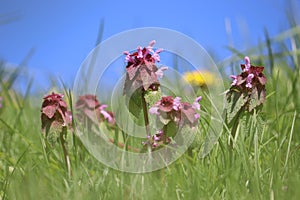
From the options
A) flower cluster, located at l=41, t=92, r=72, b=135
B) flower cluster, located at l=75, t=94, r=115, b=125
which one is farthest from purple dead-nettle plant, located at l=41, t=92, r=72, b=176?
flower cluster, located at l=75, t=94, r=115, b=125

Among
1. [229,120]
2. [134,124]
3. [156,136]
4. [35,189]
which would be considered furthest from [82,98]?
[35,189]

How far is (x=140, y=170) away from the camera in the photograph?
166 centimetres

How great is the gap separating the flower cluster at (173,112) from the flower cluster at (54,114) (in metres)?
0.39

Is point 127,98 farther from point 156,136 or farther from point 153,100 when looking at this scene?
point 156,136

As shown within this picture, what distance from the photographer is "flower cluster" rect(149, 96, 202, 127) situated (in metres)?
1.62

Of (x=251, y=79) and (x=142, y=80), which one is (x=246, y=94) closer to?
(x=251, y=79)

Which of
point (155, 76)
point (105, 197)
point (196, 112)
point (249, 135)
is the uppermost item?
point (155, 76)

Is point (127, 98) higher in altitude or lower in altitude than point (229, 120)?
higher

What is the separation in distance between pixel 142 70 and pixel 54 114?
0.42 metres

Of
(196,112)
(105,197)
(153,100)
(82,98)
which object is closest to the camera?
(105,197)

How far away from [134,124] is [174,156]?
237 millimetres

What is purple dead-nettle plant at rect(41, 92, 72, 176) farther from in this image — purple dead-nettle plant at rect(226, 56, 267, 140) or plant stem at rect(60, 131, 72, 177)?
purple dead-nettle plant at rect(226, 56, 267, 140)

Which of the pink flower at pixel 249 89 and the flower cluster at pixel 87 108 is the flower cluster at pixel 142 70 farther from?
the flower cluster at pixel 87 108

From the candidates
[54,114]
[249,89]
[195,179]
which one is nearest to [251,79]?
[249,89]
